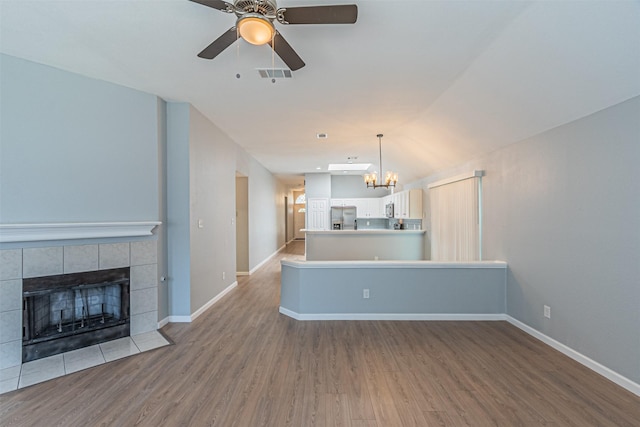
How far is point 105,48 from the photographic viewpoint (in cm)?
251

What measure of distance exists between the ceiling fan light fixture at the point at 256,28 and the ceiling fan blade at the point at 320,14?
139mm

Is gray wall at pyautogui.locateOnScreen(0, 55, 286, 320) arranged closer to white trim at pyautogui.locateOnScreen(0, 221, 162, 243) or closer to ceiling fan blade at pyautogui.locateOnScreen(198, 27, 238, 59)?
white trim at pyautogui.locateOnScreen(0, 221, 162, 243)

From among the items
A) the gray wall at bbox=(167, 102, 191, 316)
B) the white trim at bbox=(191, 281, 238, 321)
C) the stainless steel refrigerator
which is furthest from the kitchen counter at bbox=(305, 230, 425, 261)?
the gray wall at bbox=(167, 102, 191, 316)

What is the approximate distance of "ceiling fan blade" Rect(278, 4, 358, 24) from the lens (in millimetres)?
1606

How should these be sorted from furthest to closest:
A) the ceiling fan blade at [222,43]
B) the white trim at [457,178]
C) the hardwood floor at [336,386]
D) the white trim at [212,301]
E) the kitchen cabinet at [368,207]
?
1. the kitchen cabinet at [368,207]
2. the white trim at [457,178]
3. the white trim at [212,301]
4. the hardwood floor at [336,386]
5. the ceiling fan blade at [222,43]

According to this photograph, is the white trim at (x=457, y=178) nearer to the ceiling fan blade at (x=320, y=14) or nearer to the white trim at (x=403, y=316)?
the white trim at (x=403, y=316)

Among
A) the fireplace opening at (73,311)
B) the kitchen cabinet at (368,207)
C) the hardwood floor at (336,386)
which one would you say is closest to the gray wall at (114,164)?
the fireplace opening at (73,311)

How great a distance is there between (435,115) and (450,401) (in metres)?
3.46

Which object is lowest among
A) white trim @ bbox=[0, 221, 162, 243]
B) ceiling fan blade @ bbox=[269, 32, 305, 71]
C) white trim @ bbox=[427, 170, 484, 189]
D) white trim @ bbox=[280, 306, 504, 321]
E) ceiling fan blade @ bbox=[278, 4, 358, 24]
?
white trim @ bbox=[280, 306, 504, 321]

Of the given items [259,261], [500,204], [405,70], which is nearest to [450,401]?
[500,204]

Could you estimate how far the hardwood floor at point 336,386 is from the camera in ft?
6.52

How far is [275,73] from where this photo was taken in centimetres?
288

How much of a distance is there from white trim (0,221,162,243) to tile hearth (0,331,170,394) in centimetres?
119

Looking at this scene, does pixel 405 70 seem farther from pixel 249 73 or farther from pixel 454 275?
pixel 454 275
